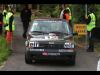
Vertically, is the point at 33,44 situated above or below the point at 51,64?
above

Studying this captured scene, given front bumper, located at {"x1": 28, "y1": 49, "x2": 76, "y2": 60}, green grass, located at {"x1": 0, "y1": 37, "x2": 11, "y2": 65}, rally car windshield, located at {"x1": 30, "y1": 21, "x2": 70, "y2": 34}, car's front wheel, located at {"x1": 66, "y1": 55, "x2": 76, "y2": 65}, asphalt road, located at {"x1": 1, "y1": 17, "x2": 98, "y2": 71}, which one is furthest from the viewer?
green grass, located at {"x1": 0, "y1": 37, "x2": 11, "y2": 65}

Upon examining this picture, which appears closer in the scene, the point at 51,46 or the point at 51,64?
the point at 51,46

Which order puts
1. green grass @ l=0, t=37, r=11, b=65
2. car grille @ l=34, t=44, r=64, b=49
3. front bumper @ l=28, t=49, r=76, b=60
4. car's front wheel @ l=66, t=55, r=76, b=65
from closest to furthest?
front bumper @ l=28, t=49, r=76, b=60, car grille @ l=34, t=44, r=64, b=49, car's front wheel @ l=66, t=55, r=76, b=65, green grass @ l=0, t=37, r=11, b=65

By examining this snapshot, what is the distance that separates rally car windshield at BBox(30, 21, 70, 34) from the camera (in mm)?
15434

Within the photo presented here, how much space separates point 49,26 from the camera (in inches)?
615

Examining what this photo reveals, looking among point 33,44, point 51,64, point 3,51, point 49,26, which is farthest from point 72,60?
point 3,51

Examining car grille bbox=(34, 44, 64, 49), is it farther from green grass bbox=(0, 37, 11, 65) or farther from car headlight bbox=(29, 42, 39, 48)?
green grass bbox=(0, 37, 11, 65)

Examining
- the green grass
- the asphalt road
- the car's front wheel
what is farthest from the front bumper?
the green grass

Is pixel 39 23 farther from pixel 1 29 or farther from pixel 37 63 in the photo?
pixel 1 29

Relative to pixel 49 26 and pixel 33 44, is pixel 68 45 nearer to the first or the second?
pixel 33 44

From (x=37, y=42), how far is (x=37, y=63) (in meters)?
0.98

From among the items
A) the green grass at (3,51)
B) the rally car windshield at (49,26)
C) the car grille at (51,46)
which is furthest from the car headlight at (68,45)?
the green grass at (3,51)

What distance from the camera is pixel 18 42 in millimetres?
21344

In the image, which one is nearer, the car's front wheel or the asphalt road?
the asphalt road
